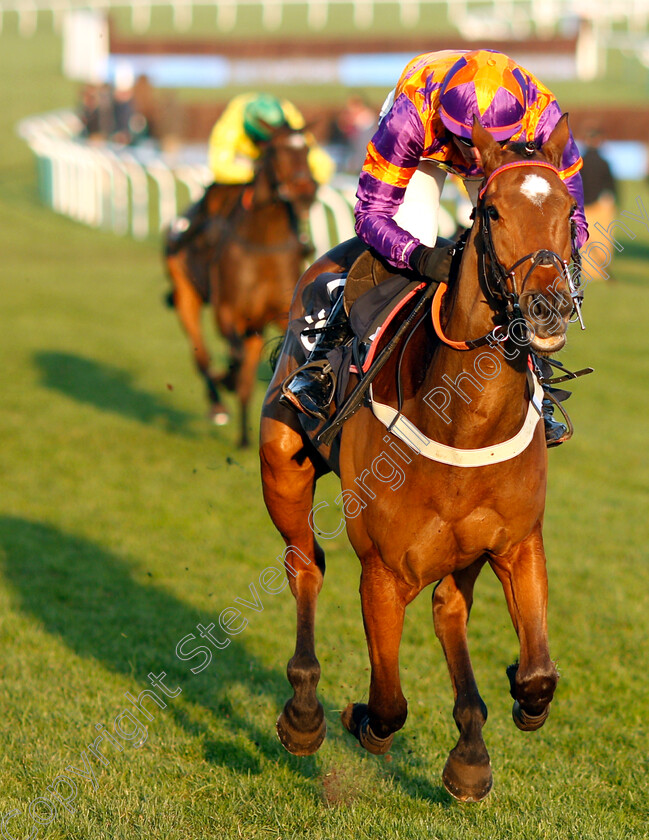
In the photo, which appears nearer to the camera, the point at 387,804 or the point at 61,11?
the point at 387,804

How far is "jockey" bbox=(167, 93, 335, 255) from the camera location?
9.15 meters

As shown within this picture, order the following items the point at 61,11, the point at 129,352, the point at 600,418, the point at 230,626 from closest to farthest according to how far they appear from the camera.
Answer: the point at 230,626, the point at 600,418, the point at 129,352, the point at 61,11

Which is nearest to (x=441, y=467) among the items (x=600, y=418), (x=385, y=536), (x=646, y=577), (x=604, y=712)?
(x=385, y=536)

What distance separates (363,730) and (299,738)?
0.21m

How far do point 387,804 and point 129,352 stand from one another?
917 cm

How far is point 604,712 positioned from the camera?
4512mm

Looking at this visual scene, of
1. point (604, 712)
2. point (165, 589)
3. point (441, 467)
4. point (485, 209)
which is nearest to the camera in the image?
point (485, 209)

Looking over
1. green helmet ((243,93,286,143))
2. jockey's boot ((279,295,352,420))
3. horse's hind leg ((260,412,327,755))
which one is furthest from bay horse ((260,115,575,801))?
green helmet ((243,93,286,143))

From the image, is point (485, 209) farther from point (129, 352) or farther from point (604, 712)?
point (129, 352)

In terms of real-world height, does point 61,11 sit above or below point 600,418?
below

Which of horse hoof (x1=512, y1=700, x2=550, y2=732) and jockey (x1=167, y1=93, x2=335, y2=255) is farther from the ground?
horse hoof (x1=512, y1=700, x2=550, y2=732)

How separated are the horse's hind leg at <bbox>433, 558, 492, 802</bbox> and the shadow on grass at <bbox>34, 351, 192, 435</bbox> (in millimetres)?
5748

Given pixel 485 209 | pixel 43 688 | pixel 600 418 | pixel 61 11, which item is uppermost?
pixel 485 209

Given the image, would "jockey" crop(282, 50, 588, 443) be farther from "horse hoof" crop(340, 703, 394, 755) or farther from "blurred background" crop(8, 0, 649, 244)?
"blurred background" crop(8, 0, 649, 244)
